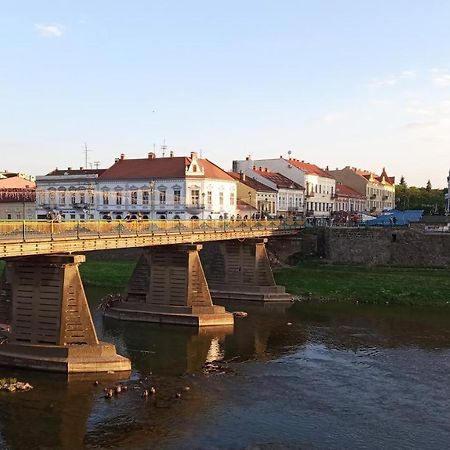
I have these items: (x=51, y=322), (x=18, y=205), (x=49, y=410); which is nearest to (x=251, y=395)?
(x=49, y=410)

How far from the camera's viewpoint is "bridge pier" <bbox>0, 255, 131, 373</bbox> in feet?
111

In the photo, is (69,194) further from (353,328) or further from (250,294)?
(353,328)

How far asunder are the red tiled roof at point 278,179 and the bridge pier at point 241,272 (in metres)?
41.6

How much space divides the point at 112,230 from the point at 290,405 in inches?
633

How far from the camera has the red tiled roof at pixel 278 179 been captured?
106375mm

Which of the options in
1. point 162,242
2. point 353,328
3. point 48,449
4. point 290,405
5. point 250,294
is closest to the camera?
point 48,449

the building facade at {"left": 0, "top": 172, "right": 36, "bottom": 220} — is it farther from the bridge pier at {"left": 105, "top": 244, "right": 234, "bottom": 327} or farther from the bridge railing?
the bridge pier at {"left": 105, "top": 244, "right": 234, "bottom": 327}

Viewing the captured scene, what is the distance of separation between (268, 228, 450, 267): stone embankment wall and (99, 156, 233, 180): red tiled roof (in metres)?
17.0

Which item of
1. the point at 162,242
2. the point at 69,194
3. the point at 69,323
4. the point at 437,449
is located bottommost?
the point at 437,449

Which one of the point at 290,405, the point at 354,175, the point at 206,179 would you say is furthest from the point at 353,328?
the point at 354,175

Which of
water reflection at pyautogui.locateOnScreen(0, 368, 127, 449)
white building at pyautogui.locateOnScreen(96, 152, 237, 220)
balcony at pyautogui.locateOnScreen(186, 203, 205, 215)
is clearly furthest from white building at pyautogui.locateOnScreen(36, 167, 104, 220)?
water reflection at pyautogui.locateOnScreen(0, 368, 127, 449)

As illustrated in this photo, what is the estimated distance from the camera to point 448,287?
62625 millimetres

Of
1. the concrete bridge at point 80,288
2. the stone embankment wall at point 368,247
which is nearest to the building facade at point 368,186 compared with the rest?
the stone embankment wall at point 368,247

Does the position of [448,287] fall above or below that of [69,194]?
below
